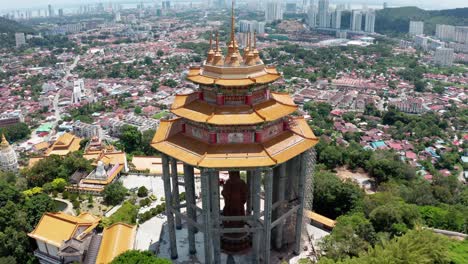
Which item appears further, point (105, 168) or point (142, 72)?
point (142, 72)

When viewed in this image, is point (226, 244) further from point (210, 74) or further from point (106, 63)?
point (106, 63)

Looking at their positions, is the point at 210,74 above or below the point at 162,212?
above

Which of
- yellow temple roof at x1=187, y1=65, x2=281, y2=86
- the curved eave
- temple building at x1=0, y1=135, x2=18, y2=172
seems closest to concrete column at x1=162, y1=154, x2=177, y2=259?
the curved eave

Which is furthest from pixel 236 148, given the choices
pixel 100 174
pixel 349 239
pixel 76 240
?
pixel 100 174

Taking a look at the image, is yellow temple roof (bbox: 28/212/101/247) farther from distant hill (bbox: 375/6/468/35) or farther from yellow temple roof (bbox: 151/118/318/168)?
distant hill (bbox: 375/6/468/35)

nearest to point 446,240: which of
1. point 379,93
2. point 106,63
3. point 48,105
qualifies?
point 379,93

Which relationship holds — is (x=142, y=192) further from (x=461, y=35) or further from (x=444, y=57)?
(x=461, y=35)

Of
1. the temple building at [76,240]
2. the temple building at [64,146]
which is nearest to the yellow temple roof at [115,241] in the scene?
the temple building at [76,240]

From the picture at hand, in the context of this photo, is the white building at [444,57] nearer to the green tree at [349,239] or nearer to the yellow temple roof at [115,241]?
the green tree at [349,239]
